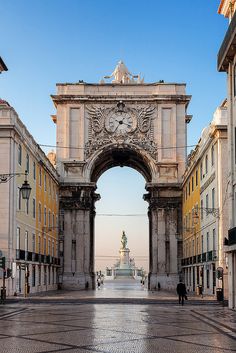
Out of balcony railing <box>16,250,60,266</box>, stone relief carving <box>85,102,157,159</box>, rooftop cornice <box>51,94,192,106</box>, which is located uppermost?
rooftop cornice <box>51,94,192,106</box>

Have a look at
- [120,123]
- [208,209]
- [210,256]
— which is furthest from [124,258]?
[208,209]

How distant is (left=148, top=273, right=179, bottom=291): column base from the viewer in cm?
7312

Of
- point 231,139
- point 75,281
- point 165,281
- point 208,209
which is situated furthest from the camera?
point 165,281

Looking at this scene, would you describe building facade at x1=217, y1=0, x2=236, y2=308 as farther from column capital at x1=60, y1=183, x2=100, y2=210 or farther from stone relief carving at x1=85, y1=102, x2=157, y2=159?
column capital at x1=60, y1=183, x2=100, y2=210

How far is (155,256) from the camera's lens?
7469 cm

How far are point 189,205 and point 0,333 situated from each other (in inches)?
1846

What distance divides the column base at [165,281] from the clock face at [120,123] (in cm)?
1620

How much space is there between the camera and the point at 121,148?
75188mm

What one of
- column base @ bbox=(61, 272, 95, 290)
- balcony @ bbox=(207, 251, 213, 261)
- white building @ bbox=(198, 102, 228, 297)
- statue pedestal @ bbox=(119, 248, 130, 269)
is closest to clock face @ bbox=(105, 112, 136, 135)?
column base @ bbox=(61, 272, 95, 290)

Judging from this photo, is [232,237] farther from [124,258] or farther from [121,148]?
[124,258]

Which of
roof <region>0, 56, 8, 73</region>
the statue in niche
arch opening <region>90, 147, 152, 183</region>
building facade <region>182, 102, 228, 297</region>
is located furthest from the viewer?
the statue in niche

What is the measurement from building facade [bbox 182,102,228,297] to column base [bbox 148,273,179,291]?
2.26 m

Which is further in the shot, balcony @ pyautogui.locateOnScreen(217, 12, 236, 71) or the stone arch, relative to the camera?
the stone arch

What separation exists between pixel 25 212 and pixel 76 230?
22188 millimetres
